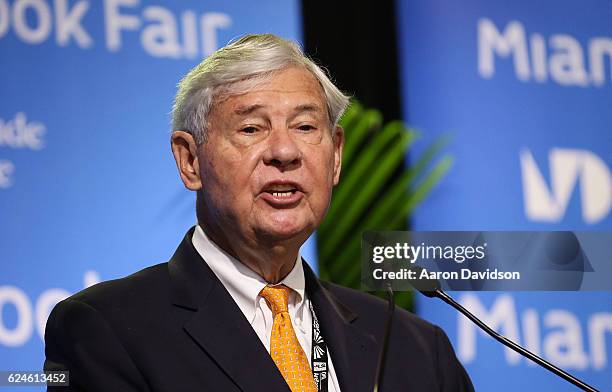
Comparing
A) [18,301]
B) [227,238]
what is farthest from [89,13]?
[227,238]

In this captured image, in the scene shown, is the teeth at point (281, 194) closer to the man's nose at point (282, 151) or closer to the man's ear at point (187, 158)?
the man's nose at point (282, 151)

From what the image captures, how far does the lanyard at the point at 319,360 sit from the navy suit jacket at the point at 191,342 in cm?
2

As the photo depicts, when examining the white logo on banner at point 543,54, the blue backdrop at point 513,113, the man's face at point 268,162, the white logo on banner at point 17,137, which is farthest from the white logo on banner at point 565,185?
the white logo on banner at point 17,137

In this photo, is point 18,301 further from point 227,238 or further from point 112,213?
point 227,238

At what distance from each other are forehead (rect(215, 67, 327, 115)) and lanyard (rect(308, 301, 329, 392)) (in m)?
0.53

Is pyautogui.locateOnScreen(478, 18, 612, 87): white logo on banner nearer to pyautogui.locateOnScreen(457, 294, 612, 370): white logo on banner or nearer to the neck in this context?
pyautogui.locateOnScreen(457, 294, 612, 370): white logo on banner

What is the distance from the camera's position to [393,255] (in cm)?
207

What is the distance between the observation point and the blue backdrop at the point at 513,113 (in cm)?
359

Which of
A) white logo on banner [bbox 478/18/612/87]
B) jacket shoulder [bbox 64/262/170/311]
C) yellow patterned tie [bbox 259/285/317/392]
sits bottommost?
yellow patterned tie [bbox 259/285/317/392]

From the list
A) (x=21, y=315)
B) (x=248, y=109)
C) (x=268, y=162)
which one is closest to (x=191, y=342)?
(x=268, y=162)

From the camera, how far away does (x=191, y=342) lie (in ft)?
6.61

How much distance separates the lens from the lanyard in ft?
6.84

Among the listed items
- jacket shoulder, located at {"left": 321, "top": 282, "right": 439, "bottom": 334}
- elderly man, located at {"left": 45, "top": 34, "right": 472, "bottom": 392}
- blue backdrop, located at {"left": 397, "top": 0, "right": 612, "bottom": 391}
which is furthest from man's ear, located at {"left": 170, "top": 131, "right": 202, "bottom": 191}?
blue backdrop, located at {"left": 397, "top": 0, "right": 612, "bottom": 391}

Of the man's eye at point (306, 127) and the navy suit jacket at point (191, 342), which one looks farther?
the man's eye at point (306, 127)
